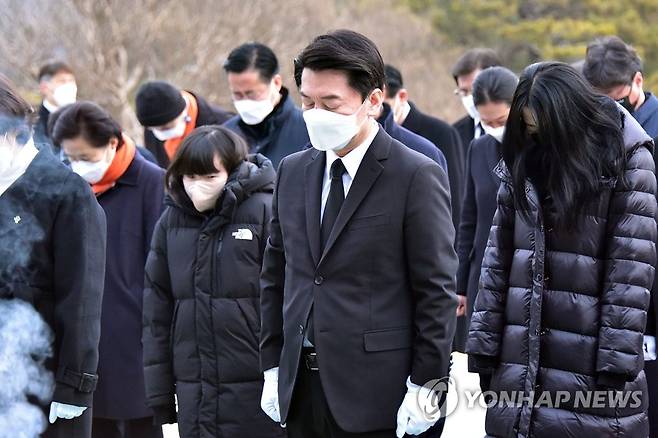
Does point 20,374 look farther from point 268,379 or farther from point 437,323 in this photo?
point 437,323

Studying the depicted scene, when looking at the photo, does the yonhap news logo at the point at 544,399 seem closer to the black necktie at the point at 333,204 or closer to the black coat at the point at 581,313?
the black coat at the point at 581,313

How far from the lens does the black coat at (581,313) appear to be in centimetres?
392

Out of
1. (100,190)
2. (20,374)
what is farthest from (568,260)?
(100,190)

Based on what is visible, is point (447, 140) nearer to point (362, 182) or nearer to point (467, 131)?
point (467, 131)

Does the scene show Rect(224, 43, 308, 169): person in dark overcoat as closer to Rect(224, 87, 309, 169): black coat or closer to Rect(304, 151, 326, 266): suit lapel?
Rect(224, 87, 309, 169): black coat

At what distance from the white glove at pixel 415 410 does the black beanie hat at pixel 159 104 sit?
14.4 feet

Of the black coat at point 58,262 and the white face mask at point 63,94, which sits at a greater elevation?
the white face mask at point 63,94

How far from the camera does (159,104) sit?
7.76 metres

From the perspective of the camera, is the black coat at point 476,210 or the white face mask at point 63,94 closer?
the black coat at point 476,210

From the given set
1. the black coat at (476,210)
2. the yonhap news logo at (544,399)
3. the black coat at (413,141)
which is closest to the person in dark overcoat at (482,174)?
the black coat at (476,210)

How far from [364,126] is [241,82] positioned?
336 centimetres

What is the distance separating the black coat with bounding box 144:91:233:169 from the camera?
8.20m

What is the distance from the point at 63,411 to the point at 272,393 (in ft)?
2.82

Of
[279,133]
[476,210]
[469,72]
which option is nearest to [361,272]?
[476,210]
